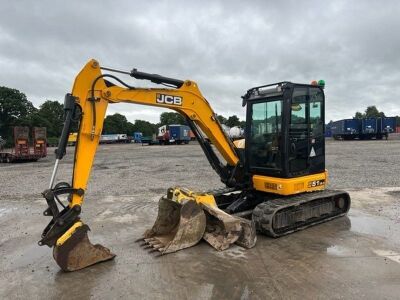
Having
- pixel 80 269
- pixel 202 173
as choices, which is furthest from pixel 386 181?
pixel 80 269

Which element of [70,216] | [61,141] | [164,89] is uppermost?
[164,89]

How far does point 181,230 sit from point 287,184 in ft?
7.24

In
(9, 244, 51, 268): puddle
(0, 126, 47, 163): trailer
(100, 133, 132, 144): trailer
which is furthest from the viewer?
(100, 133, 132, 144): trailer

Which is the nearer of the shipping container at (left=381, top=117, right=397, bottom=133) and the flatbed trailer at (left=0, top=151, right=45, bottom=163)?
the flatbed trailer at (left=0, top=151, right=45, bottom=163)

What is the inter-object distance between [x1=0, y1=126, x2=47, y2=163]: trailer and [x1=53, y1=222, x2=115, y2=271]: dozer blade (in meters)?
22.4

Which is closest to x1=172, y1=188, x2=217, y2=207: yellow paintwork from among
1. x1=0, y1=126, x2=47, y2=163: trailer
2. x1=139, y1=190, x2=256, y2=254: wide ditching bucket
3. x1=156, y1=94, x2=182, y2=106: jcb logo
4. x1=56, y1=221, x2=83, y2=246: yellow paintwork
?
x1=139, y1=190, x2=256, y2=254: wide ditching bucket

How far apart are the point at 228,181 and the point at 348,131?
156ft

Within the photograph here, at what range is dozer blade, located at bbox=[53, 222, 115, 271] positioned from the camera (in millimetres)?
4969

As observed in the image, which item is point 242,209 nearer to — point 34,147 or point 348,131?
point 34,147

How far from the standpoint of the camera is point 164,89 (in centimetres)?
605

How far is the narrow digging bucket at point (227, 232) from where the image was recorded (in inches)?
233

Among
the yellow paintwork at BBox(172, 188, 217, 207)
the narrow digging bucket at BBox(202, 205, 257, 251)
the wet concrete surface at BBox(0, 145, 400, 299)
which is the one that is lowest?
the wet concrete surface at BBox(0, 145, 400, 299)

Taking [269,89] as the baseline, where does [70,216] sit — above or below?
below

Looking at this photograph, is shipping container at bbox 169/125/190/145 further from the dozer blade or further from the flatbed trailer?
the dozer blade
